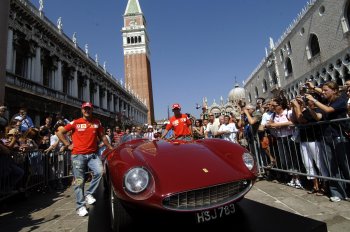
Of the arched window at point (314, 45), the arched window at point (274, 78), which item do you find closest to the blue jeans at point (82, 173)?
the arched window at point (314, 45)

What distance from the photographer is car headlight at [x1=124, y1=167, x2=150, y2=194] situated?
2.25 metres

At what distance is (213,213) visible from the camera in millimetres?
2303

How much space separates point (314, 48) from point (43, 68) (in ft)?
103

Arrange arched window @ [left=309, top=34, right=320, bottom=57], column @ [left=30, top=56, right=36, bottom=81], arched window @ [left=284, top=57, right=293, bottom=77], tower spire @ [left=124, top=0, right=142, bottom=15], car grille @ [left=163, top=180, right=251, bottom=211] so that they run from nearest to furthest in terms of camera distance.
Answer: car grille @ [left=163, top=180, right=251, bottom=211], column @ [left=30, top=56, right=36, bottom=81], arched window @ [left=309, top=34, right=320, bottom=57], arched window @ [left=284, top=57, right=293, bottom=77], tower spire @ [left=124, top=0, right=142, bottom=15]

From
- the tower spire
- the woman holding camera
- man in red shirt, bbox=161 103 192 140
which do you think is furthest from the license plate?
the tower spire

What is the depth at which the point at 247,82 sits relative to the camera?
65.8 meters

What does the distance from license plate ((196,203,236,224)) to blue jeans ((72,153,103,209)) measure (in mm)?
2395

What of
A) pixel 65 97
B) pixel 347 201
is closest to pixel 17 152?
pixel 347 201

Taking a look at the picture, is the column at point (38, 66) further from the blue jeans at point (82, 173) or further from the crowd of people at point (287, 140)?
the blue jeans at point (82, 173)

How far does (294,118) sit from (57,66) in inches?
934

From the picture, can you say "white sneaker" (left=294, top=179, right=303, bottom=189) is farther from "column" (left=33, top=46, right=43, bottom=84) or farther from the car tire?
"column" (left=33, top=46, right=43, bottom=84)

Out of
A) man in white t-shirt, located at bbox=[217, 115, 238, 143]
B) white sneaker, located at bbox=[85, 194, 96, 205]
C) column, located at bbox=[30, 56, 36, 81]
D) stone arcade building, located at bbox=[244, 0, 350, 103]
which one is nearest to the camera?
white sneaker, located at bbox=[85, 194, 96, 205]

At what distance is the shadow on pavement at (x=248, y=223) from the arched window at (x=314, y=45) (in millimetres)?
33447

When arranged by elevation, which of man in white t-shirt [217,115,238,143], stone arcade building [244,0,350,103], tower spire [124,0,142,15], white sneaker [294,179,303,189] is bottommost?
white sneaker [294,179,303,189]
